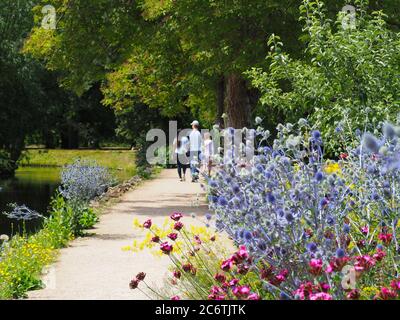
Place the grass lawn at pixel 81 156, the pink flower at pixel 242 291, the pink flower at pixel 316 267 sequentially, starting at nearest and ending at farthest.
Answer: the pink flower at pixel 316 267, the pink flower at pixel 242 291, the grass lawn at pixel 81 156

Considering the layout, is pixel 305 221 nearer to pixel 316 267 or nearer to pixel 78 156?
pixel 316 267

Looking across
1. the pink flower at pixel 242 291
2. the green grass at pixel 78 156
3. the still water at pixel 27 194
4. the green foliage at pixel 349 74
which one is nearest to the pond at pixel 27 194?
the still water at pixel 27 194

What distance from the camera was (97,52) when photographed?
66.1 feet

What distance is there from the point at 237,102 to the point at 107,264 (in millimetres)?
10695

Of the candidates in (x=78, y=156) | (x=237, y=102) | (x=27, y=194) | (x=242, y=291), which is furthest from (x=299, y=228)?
(x=78, y=156)

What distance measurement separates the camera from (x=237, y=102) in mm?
20297

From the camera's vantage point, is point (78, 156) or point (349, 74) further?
point (78, 156)

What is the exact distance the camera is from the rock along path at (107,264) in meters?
8.34

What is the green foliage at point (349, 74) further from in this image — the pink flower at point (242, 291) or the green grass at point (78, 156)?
the green grass at point (78, 156)

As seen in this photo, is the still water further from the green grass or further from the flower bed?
the flower bed

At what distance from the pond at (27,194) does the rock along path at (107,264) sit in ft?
8.52

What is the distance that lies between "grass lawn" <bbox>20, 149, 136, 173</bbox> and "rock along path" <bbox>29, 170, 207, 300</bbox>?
34.4m

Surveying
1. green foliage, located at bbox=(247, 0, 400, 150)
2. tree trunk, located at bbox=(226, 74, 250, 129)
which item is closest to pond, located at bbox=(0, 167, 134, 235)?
tree trunk, located at bbox=(226, 74, 250, 129)
